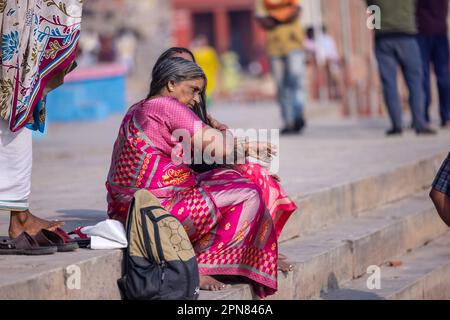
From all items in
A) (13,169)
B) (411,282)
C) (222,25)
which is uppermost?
(222,25)

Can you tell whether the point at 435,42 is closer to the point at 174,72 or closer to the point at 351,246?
the point at 351,246

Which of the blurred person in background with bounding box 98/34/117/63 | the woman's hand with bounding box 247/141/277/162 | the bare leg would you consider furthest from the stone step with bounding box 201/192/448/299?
the blurred person in background with bounding box 98/34/117/63

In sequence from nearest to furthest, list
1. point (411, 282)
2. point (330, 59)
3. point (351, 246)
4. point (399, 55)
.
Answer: point (411, 282), point (351, 246), point (399, 55), point (330, 59)

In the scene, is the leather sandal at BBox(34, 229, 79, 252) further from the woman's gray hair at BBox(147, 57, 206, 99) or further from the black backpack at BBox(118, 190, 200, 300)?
the woman's gray hair at BBox(147, 57, 206, 99)

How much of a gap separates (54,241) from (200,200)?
2.36 ft

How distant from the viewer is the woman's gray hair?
18.9 feet

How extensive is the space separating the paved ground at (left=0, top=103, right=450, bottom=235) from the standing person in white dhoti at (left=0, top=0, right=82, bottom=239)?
0.72 m

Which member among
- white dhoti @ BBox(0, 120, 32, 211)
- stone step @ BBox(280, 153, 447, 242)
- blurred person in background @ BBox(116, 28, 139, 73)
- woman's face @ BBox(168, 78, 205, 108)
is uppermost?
blurred person in background @ BBox(116, 28, 139, 73)

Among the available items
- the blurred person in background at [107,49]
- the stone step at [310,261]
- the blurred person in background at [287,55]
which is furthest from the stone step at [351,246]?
the blurred person in background at [107,49]

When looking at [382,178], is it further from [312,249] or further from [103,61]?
[103,61]

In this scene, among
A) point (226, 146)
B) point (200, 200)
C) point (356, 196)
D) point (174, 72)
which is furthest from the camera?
point (356, 196)

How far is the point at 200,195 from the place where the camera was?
18.2ft

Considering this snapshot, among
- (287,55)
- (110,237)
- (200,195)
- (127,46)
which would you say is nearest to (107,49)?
(127,46)

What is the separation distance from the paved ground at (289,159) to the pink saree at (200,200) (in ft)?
2.73
